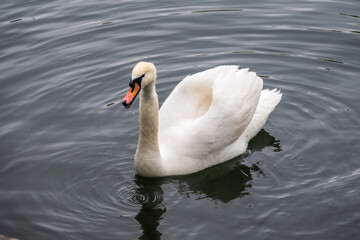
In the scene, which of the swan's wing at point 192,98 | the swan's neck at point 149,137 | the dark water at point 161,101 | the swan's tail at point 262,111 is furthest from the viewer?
the swan's tail at point 262,111

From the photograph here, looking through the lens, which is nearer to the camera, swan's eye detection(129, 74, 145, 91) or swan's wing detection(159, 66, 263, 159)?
swan's eye detection(129, 74, 145, 91)

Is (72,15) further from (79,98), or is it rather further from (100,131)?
(100,131)

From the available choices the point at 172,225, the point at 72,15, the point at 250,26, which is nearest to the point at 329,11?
the point at 250,26

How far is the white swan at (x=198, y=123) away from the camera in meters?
8.94

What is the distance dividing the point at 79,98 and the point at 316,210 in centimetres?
530

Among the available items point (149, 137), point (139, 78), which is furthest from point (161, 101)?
point (139, 78)

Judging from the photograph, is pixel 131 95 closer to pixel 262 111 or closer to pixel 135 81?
pixel 135 81

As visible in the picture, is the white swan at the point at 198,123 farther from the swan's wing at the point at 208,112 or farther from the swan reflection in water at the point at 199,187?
the swan reflection in water at the point at 199,187

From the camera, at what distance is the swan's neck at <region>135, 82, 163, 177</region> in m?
8.59

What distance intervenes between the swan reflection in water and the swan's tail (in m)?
0.52

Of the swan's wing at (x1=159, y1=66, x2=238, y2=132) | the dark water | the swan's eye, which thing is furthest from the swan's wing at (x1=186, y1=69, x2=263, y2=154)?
the swan's eye

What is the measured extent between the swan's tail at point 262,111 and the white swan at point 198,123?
34 mm

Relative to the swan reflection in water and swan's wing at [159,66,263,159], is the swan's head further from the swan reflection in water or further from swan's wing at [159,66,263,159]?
the swan reflection in water

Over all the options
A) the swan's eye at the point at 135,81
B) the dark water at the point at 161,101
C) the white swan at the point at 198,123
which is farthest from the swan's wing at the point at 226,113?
the swan's eye at the point at 135,81
